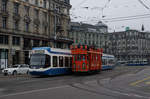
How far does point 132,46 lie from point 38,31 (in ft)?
231

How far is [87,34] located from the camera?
83312 mm

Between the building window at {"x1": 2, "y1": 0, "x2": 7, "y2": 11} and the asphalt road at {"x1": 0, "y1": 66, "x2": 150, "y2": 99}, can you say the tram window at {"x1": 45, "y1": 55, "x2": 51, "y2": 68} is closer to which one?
the asphalt road at {"x1": 0, "y1": 66, "x2": 150, "y2": 99}

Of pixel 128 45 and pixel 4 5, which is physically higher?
pixel 4 5

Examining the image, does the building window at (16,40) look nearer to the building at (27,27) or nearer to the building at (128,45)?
the building at (27,27)

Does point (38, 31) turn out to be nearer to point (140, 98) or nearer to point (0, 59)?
point (0, 59)

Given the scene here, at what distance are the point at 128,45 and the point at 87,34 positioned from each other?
37.4m

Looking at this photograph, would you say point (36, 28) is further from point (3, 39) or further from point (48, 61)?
point (48, 61)

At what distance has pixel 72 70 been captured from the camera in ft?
85.0

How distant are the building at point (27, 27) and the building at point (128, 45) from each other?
180ft

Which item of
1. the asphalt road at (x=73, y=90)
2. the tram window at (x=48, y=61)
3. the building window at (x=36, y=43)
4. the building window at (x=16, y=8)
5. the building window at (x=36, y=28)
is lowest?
the asphalt road at (x=73, y=90)

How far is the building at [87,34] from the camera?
3044 inches

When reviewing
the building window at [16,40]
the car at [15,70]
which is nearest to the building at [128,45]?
the building window at [16,40]

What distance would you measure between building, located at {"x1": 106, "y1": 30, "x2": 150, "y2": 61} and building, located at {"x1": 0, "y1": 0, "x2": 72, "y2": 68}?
54.8 meters

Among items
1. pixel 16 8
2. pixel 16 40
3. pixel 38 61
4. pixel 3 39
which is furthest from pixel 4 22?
pixel 38 61
